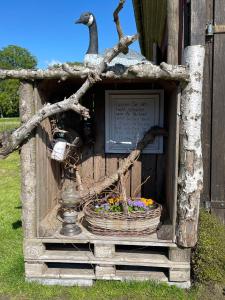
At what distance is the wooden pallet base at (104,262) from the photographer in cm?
288

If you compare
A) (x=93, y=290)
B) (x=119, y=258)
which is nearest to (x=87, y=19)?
(x=119, y=258)

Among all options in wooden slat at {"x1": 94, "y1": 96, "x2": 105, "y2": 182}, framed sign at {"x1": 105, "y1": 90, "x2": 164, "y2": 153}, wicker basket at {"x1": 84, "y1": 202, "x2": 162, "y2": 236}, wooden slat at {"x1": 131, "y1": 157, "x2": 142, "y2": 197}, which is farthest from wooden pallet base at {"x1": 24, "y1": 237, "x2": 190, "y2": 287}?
framed sign at {"x1": 105, "y1": 90, "x2": 164, "y2": 153}

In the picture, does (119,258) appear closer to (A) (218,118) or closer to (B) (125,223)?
(B) (125,223)

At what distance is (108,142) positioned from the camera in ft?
12.5

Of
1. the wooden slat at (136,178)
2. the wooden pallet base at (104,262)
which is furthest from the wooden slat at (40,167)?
the wooden slat at (136,178)

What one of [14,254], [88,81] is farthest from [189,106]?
[14,254]

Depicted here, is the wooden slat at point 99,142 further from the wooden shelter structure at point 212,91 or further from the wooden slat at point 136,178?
the wooden shelter structure at point 212,91

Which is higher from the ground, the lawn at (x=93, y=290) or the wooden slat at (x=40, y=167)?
the wooden slat at (x=40, y=167)

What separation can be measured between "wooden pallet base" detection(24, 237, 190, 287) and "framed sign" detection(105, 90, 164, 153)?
4.04 ft

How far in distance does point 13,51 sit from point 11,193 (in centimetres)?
6436

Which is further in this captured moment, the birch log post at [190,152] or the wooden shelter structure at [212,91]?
the wooden shelter structure at [212,91]

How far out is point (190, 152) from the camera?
8.98ft

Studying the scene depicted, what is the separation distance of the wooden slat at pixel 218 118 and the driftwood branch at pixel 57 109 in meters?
1.08

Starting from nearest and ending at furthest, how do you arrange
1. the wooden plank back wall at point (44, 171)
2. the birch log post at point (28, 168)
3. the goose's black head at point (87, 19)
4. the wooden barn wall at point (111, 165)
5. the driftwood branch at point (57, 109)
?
the driftwood branch at point (57, 109) < the birch log post at point (28, 168) < the wooden plank back wall at point (44, 171) < the wooden barn wall at point (111, 165) < the goose's black head at point (87, 19)
